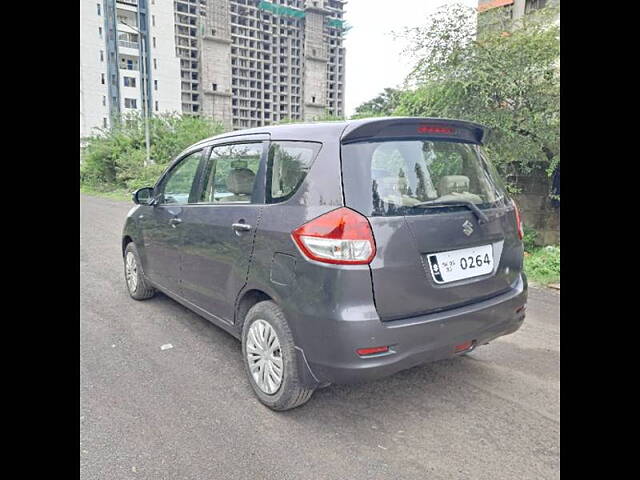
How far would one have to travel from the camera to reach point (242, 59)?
285 feet

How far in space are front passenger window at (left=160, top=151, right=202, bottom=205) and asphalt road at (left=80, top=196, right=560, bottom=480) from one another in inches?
48.8

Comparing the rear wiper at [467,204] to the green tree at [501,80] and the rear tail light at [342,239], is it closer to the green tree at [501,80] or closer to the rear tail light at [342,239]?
the rear tail light at [342,239]

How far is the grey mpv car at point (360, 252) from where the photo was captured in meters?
2.43

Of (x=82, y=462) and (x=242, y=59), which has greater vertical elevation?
(x=242, y=59)

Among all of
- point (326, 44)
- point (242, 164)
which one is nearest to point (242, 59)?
point (326, 44)

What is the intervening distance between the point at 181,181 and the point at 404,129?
228 cm

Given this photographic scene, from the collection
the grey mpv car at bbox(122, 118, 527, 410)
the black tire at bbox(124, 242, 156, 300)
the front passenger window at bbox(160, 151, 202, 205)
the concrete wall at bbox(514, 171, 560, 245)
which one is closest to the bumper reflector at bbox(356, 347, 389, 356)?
the grey mpv car at bbox(122, 118, 527, 410)

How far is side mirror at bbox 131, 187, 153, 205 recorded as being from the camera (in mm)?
4617

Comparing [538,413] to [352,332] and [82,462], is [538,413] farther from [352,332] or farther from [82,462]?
[82,462]

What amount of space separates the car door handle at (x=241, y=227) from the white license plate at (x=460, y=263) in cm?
117

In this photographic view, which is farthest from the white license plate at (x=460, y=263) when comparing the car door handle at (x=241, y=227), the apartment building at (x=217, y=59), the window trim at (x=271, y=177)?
the apartment building at (x=217, y=59)
